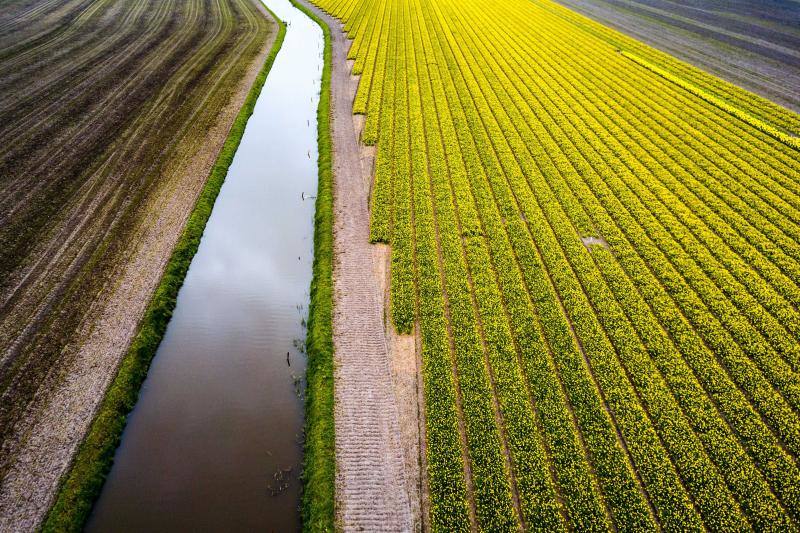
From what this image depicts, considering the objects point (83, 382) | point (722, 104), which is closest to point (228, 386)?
point (83, 382)

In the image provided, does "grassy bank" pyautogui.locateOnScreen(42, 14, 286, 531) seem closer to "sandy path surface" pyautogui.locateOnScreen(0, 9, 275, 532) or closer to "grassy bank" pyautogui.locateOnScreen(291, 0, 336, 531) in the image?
"sandy path surface" pyautogui.locateOnScreen(0, 9, 275, 532)

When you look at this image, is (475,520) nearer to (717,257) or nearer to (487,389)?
(487,389)

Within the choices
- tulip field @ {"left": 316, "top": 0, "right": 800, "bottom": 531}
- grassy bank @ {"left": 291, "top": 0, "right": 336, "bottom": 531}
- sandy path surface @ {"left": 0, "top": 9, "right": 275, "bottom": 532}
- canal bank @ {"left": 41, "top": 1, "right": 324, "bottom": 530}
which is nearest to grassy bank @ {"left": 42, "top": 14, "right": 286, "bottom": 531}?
canal bank @ {"left": 41, "top": 1, "right": 324, "bottom": 530}

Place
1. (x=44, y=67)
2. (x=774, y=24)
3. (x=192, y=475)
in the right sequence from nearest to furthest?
(x=192, y=475) → (x=44, y=67) → (x=774, y=24)

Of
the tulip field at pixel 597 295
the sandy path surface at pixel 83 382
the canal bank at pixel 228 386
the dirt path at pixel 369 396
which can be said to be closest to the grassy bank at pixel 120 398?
the canal bank at pixel 228 386

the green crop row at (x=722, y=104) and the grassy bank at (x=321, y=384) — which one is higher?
the green crop row at (x=722, y=104)

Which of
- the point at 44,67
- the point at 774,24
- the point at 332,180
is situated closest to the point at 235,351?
the point at 332,180

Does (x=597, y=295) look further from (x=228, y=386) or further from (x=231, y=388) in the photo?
(x=228, y=386)

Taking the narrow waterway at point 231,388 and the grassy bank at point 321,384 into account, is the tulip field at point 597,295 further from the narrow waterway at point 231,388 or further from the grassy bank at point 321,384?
the narrow waterway at point 231,388
